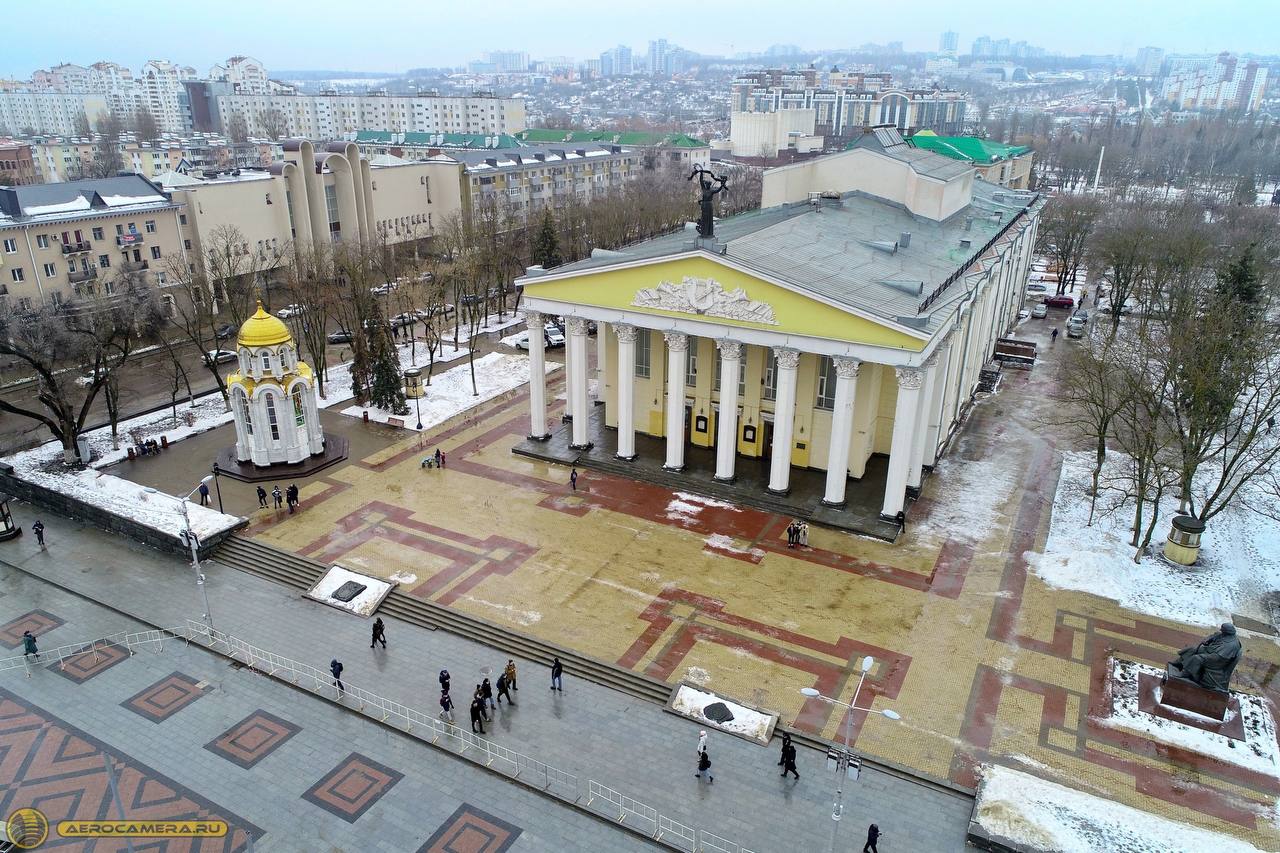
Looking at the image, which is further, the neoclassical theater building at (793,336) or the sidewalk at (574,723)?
the neoclassical theater building at (793,336)

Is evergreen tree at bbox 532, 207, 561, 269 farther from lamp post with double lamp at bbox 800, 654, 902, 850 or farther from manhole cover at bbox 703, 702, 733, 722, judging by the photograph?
lamp post with double lamp at bbox 800, 654, 902, 850

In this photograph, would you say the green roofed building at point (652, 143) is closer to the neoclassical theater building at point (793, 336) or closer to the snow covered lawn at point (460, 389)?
the snow covered lawn at point (460, 389)

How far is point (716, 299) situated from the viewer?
3469 centimetres

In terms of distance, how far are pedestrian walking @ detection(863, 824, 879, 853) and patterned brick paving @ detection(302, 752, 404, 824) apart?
1236 cm

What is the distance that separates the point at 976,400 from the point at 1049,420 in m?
4.31

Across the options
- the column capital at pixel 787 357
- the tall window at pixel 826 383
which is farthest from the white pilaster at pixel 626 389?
the tall window at pixel 826 383

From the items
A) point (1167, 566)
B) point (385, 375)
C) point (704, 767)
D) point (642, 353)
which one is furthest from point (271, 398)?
point (1167, 566)

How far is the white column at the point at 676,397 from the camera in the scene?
36.5 m

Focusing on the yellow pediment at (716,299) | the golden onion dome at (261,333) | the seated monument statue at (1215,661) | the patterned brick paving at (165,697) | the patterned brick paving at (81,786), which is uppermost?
the yellow pediment at (716,299)

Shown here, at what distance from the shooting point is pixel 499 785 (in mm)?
22391

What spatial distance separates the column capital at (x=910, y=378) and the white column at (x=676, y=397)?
364 inches

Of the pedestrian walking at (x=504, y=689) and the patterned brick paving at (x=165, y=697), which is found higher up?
the pedestrian walking at (x=504, y=689)

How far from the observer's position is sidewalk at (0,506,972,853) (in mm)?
21125

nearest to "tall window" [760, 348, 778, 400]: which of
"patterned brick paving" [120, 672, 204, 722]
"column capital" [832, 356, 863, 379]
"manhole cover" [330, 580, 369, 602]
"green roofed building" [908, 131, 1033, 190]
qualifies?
"column capital" [832, 356, 863, 379]
